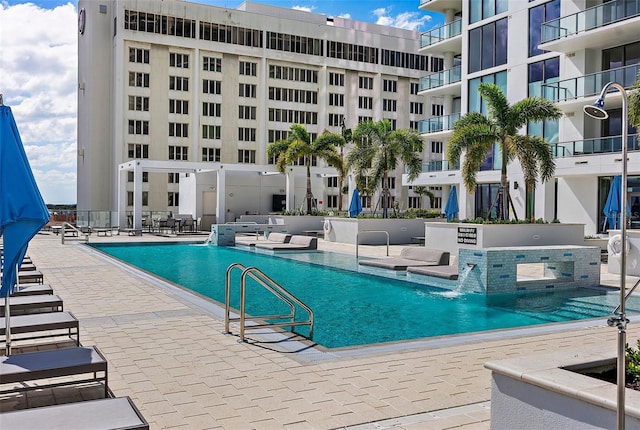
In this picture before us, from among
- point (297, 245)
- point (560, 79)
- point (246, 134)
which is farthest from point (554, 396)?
point (246, 134)

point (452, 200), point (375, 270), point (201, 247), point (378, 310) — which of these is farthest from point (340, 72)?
point (378, 310)

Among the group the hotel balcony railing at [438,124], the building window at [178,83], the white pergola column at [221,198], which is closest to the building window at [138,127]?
the building window at [178,83]

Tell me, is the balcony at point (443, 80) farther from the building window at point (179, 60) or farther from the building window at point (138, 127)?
the building window at point (138, 127)

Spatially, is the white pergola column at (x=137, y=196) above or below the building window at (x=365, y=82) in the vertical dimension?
below

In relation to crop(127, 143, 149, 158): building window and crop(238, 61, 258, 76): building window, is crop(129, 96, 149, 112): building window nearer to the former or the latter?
crop(127, 143, 149, 158): building window

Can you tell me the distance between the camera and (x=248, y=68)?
63344 millimetres

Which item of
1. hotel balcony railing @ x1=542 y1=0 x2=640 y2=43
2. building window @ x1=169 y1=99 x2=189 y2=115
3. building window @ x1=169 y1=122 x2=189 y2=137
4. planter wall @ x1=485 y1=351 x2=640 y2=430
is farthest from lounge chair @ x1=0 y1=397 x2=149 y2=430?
building window @ x1=169 y1=99 x2=189 y2=115

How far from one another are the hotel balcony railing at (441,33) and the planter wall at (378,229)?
1269 centimetres

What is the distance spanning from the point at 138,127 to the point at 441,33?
34073mm

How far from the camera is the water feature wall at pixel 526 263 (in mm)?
12977

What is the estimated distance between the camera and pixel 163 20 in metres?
58.7

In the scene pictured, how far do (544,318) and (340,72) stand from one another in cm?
6011

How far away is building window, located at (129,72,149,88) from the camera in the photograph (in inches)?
2287

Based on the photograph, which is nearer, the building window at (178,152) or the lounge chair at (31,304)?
the lounge chair at (31,304)
